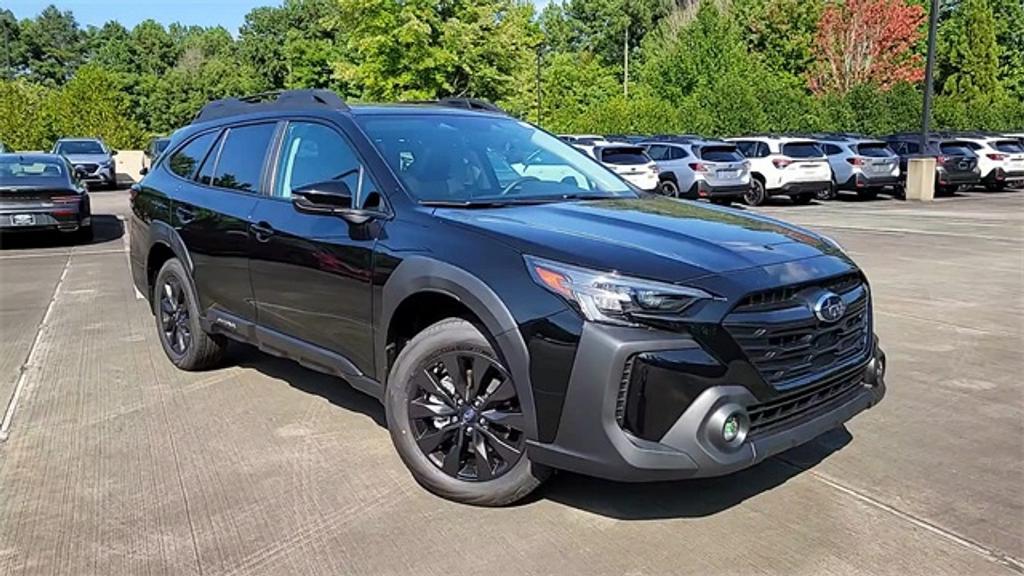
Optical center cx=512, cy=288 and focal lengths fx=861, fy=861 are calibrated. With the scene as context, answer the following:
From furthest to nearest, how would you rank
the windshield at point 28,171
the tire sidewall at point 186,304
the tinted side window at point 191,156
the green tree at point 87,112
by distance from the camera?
the green tree at point 87,112
the windshield at point 28,171
the tinted side window at point 191,156
the tire sidewall at point 186,304

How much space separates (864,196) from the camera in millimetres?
23281

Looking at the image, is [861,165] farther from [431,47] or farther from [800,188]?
[431,47]

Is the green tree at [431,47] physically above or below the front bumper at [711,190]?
above

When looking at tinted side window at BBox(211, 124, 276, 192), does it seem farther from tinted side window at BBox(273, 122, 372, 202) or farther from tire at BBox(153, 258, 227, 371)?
tire at BBox(153, 258, 227, 371)

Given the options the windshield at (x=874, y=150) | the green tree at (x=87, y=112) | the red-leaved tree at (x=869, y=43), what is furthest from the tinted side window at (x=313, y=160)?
the red-leaved tree at (x=869, y=43)

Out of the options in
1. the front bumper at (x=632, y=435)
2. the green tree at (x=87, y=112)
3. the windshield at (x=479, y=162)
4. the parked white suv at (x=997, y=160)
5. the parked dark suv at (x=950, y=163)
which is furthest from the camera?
the green tree at (x=87, y=112)

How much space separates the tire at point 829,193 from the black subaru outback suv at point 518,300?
17.4 metres

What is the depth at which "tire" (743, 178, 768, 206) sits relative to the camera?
67.9 ft

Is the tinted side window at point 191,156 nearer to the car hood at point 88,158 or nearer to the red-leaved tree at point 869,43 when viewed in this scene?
the car hood at point 88,158

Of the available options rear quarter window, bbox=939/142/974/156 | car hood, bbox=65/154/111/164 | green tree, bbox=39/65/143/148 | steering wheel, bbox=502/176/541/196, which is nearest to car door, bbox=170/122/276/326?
steering wheel, bbox=502/176/541/196

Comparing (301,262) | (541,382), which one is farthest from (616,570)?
(301,262)

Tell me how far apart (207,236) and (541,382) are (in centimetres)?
295

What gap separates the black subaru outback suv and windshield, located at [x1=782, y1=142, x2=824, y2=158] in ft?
55.1

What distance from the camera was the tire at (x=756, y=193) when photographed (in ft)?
67.9
